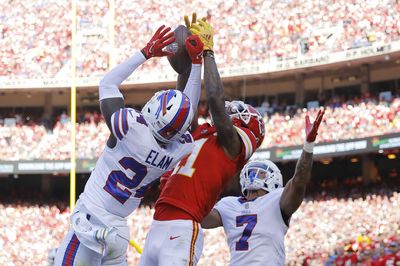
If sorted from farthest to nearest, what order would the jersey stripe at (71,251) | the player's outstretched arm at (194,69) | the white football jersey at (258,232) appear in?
the white football jersey at (258,232) < the player's outstretched arm at (194,69) < the jersey stripe at (71,251)

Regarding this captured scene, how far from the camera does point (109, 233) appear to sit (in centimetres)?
489

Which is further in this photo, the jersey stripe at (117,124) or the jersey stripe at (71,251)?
the jersey stripe at (71,251)

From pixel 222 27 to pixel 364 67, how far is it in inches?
190

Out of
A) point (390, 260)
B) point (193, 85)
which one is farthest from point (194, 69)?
point (390, 260)

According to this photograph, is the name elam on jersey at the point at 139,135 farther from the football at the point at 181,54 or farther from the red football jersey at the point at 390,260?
the red football jersey at the point at 390,260

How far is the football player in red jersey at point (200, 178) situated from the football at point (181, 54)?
0.19 meters

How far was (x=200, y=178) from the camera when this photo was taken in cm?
511

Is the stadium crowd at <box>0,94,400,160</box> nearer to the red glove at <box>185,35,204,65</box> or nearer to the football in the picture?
the football


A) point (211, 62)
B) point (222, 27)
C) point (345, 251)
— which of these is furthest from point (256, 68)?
point (211, 62)

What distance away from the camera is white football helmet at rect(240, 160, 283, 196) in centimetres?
578

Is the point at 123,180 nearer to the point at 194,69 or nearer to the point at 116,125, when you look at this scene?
the point at 116,125

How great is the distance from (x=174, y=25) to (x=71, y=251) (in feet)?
67.3

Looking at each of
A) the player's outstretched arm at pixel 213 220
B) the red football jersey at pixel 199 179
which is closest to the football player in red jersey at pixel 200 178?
the red football jersey at pixel 199 179

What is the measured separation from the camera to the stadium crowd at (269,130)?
20594mm
